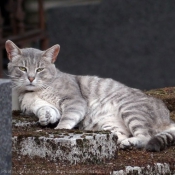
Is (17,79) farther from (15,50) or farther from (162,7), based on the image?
(162,7)

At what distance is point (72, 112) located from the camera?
19.4 feet

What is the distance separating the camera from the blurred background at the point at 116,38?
10805 millimetres

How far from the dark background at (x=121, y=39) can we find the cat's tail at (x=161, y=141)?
532 cm

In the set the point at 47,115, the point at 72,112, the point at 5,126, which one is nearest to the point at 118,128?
the point at 72,112

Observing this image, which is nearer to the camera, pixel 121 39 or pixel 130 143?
pixel 130 143

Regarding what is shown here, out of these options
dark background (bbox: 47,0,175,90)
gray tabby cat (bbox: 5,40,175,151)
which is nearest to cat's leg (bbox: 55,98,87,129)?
gray tabby cat (bbox: 5,40,175,151)

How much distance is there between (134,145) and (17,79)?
4.44 feet

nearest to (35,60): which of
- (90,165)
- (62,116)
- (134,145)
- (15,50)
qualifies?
(15,50)

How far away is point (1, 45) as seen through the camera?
963 cm

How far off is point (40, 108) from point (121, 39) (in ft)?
16.7

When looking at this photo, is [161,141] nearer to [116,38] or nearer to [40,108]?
[40,108]

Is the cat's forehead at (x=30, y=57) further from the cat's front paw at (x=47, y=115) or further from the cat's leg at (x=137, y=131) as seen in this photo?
the cat's leg at (x=137, y=131)

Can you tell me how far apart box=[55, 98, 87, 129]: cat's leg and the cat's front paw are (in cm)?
6

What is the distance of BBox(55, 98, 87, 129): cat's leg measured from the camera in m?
5.80
